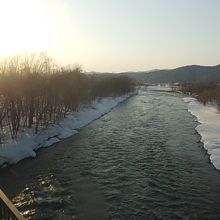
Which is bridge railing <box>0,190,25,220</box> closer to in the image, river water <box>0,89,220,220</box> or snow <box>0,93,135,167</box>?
river water <box>0,89,220,220</box>

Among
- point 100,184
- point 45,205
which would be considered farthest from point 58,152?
point 45,205

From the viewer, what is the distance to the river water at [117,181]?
485 inches

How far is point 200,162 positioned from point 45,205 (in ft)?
37.0

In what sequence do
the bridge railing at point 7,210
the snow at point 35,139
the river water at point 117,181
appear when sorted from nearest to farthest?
the bridge railing at point 7,210 < the river water at point 117,181 < the snow at point 35,139

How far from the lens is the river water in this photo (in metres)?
12.3

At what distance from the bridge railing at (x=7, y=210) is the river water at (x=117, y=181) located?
6.36 m

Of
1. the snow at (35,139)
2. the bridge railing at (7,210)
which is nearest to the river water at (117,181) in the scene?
the snow at (35,139)

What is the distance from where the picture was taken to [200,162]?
19.7 meters

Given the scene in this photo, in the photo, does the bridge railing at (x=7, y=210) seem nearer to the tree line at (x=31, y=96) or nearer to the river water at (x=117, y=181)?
the river water at (x=117, y=181)

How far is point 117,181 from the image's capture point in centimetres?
1587

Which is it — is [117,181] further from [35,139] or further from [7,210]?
[7,210]

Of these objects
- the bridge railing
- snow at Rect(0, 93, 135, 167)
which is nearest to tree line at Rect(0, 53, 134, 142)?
snow at Rect(0, 93, 135, 167)

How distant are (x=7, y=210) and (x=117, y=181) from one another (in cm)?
1080

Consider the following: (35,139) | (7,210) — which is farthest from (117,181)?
(7,210)
